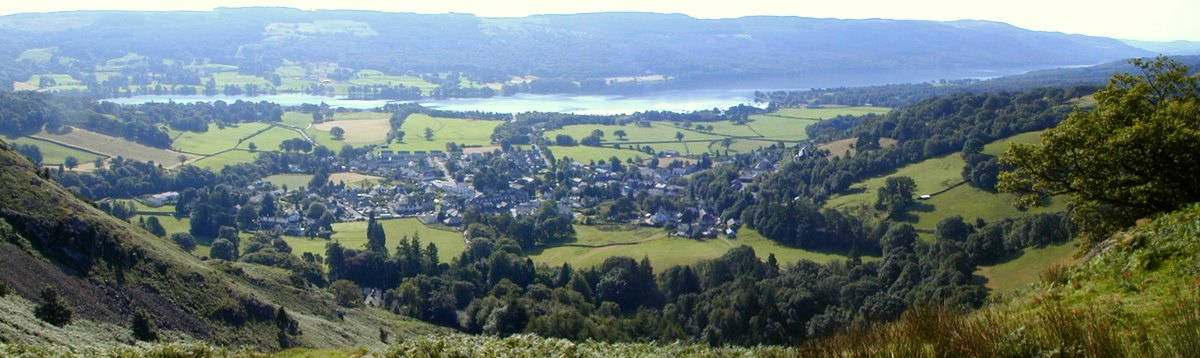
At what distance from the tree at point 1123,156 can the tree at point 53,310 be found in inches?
710

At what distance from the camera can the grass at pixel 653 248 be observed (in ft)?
150

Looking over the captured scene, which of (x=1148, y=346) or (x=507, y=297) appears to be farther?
(x=507, y=297)

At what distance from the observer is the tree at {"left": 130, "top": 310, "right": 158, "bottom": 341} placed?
17.8 metres

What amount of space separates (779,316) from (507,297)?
1089 cm

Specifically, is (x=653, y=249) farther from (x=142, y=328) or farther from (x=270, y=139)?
(x=270, y=139)

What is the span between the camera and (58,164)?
66.1m

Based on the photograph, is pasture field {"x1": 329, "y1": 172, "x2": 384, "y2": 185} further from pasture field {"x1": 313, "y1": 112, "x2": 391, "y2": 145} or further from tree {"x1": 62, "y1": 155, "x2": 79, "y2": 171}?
tree {"x1": 62, "y1": 155, "x2": 79, "y2": 171}

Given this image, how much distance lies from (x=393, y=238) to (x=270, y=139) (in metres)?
46.3

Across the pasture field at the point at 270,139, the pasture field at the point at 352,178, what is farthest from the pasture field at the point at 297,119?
the pasture field at the point at 352,178

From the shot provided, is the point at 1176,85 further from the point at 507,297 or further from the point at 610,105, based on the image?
the point at 610,105

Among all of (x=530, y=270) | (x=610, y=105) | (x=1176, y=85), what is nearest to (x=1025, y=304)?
(x=1176, y=85)

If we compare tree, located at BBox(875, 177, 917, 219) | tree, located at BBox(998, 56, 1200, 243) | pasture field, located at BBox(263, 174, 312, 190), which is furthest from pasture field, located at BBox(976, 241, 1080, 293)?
pasture field, located at BBox(263, 174, 312, 190)

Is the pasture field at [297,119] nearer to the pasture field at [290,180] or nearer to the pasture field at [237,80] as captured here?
the pasture field at [290,180]

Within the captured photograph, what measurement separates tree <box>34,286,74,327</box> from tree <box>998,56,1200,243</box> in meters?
18.0
